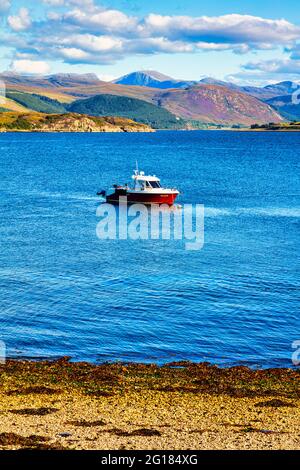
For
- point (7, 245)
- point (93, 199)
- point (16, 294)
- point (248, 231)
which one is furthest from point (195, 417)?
point (93, 199)

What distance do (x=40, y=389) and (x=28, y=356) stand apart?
5696 millimetres

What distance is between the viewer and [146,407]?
23062mm

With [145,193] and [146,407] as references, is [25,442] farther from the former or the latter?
[145,193]

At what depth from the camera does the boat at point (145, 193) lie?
83688 mm

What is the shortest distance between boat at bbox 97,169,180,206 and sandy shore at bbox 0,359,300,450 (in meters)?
54.9

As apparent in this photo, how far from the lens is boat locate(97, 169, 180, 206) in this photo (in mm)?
83688

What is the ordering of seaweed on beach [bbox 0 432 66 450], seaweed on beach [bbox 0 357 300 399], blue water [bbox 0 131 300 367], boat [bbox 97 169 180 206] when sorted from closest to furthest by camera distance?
seaweed on beach [bbox 0 432 66 450] < seaweed on beach [bbox 0 357 300 399] < blue water [bbox 0 131 300 367] < boat [bbox 97 169 180 206]

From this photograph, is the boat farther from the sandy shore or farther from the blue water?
the sandy shore

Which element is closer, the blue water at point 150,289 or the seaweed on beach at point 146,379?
the seaweed on beach at point 146,379

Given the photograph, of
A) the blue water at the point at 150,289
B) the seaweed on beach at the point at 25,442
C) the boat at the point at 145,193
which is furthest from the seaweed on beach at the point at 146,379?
the boat at the point at 145,193

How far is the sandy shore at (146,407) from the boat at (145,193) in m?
54.9

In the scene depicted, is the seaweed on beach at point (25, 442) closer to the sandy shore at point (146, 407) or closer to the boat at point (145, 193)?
the sandy shore at point (146, 407)

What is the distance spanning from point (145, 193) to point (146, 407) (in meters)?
62.3

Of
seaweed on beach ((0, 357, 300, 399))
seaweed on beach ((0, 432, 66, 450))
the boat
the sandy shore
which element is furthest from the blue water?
seaweed on beach ((0, 432, 66, 450))
